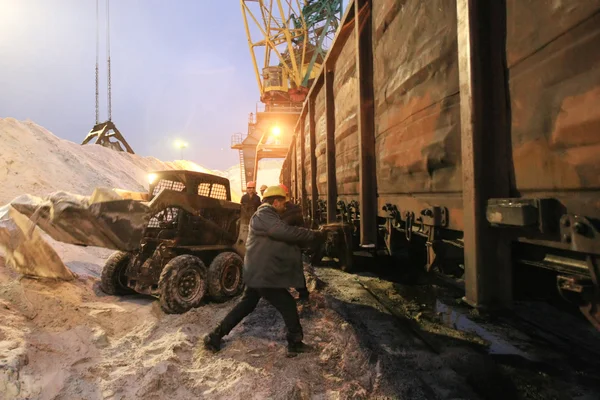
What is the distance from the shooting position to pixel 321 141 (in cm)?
625

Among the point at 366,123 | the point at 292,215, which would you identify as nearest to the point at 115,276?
the point at 292,215

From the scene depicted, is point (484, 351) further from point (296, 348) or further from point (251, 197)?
point (251, 197)

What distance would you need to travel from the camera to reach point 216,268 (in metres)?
5.12

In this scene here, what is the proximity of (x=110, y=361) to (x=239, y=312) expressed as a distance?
A: 131 centimetres

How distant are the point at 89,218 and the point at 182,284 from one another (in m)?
1.48

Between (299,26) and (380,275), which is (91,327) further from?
(299,26)

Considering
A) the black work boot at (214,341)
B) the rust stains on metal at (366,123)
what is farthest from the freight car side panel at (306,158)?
the black work boot at (214,341)

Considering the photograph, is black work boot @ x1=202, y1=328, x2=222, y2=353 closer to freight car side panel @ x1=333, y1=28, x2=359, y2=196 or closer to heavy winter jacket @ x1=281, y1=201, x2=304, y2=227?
heavy winter jacket @ x1=281, y1=201, x2=304, y2=227

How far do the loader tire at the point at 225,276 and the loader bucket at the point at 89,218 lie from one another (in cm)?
121

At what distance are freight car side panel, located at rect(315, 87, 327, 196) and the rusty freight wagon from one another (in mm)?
2741

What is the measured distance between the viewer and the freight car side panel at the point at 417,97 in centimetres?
220

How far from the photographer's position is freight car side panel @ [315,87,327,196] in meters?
5.98

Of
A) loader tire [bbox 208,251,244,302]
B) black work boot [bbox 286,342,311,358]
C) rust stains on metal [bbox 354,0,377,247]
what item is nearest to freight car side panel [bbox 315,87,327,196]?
rust stains on metal [bbox 354,0,377,247]

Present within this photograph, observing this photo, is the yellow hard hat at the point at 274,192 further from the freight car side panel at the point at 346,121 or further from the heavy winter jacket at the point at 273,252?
the freight car side panel at the point at 346,121
